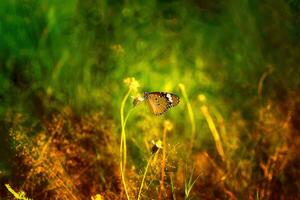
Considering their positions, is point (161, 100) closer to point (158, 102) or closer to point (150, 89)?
point (158, 102)

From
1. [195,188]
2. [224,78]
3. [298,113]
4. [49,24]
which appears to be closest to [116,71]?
[49,24]

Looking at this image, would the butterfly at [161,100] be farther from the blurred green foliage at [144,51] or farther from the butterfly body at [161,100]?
the blurred green foliage at [144,51]

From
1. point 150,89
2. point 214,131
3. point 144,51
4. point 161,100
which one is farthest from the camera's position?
point 144,51

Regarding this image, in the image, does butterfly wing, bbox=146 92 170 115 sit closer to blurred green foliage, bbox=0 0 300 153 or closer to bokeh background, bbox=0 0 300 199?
bokeh background, bbox=0 0 300 199

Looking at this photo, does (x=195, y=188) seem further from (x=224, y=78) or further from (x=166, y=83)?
(x=224, y=78)

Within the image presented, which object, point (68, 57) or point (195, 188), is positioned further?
point (68, 57)

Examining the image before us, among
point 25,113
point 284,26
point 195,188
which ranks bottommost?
point 195,188

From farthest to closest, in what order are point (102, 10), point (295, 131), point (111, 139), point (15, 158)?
point (102, 10), point (295, 131), point (111, 139), point (15, 158)

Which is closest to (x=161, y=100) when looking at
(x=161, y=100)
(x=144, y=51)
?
(x=161, y=100)
